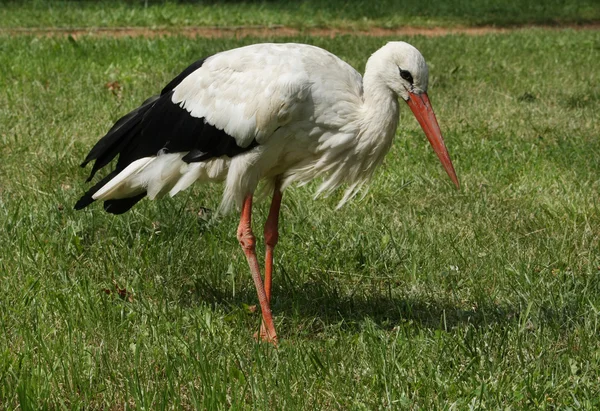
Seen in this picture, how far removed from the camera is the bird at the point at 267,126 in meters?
3.88

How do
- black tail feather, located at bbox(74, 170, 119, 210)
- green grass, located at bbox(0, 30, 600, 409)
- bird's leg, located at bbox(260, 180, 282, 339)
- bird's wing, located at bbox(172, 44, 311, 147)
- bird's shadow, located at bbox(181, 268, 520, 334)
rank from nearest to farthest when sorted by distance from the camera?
1. green grass, located at bbox(0, 30, 600, 409)
2. bird's wing, located at bbox(172, 44, 311, 147)
3. bird's shadow, located at bbox(181, 268, 520, 334)
4. black tail feather, located at bbox(74, 170, 119, 210)
5. bird's leg, located at bbox(260, 180, 282, 339)

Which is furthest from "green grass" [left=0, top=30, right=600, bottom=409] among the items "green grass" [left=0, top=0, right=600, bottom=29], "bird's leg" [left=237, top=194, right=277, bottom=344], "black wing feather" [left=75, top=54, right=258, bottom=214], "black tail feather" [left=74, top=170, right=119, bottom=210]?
"green grass" [left=0, top=0, right=600, bottom=29]

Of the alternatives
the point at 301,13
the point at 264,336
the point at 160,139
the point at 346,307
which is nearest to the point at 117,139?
the point at 160,139

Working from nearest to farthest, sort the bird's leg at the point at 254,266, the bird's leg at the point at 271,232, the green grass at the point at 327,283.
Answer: the green grass at the point at 327,283
the bird's leg at the point at 254,266
the bird's leg at the point at 271,232

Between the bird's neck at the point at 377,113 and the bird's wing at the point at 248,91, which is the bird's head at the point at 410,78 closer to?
the bird's neck at the point at 377,113

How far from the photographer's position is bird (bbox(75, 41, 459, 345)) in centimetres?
388

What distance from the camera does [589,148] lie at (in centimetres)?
643

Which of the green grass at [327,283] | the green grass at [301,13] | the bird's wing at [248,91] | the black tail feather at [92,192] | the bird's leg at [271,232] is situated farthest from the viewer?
the green grass at [301,13]

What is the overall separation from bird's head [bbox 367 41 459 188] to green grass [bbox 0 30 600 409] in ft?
2.47

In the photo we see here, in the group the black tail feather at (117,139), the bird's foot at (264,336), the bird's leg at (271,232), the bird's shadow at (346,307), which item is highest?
the black tail feather at (117,139)

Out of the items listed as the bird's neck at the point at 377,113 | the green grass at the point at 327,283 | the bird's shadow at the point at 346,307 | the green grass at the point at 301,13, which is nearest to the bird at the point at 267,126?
the bird's neck at the point at 377,113

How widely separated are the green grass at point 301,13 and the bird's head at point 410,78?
9.36 meters

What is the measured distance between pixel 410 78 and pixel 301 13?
36.6ft

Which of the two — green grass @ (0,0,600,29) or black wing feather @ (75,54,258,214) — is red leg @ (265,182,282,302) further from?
green grass @ (0,0,600,29)
